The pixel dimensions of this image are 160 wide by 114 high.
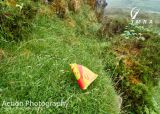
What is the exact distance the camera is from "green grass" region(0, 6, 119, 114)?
396 centimetres

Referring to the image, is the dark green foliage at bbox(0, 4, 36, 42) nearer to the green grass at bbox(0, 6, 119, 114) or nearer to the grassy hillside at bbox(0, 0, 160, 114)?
the grassy hillside at bbox(0, 0, 160, 114)

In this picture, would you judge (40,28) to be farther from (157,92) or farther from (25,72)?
(157,92)

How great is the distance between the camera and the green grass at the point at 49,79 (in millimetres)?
3965

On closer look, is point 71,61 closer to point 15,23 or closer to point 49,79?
point 49,79

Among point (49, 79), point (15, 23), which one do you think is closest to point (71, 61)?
point (49, 79)

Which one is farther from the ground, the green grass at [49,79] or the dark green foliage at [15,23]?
the dark green foliage at [15,23]

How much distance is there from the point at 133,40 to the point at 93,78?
238cm

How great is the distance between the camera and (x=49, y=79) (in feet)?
13.6

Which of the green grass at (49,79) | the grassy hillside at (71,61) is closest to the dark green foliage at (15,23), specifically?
the grassy hillside at (71,61)

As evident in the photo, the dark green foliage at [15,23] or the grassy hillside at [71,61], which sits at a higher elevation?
the dark green foliage at [15,23]

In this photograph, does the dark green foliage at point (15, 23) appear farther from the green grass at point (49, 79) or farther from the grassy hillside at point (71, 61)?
the green grass at point (49, 79)

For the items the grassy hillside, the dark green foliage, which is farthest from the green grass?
the dark green foliage

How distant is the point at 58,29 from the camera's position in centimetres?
592

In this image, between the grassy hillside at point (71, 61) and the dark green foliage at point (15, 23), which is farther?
the dark green foliage at point (15, 23)
